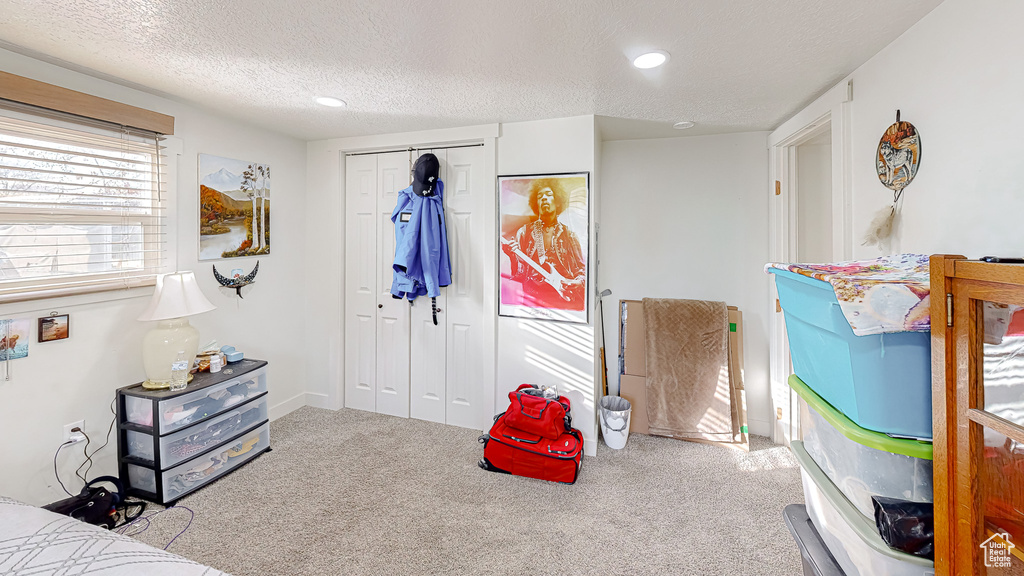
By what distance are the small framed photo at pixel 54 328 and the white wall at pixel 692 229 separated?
335 cm

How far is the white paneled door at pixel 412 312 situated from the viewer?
3.20 metres

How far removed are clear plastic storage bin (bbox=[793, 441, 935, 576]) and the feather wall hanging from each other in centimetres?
110

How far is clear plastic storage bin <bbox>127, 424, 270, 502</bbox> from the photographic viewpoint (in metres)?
2.25

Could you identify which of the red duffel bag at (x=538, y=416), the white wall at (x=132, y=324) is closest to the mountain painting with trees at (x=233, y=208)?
the white wall at (x=132, y=324)

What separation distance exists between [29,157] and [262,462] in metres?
2.01

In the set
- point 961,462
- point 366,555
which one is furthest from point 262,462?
point 961,462

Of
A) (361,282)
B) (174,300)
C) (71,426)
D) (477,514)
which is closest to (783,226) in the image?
(477,514)

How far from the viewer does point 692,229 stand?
129 inches

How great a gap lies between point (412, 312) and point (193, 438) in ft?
5.19

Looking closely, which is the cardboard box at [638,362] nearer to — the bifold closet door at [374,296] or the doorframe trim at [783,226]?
the doorframe trim at [783,226]

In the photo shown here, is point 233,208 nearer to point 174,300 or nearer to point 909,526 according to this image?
point 174,300

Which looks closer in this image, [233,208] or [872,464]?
[872,464]

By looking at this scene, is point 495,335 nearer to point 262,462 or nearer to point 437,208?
point 437,208

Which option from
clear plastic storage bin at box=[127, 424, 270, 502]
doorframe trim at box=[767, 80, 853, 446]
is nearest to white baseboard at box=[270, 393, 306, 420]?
clear plastic storage bin at box=[127, 424, 270, 502]
